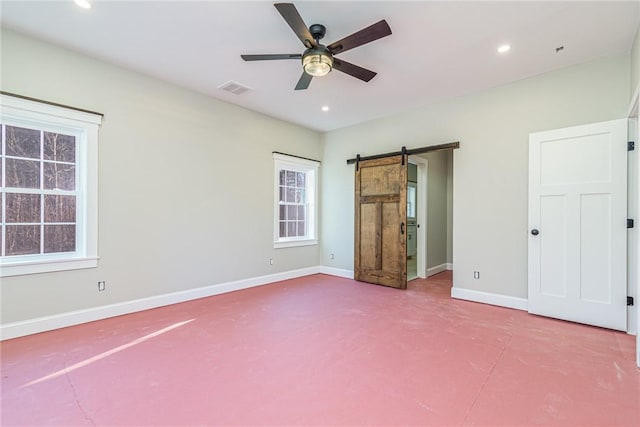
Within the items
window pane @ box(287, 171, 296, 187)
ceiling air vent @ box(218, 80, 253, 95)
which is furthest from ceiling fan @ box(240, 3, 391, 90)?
window pane @ box(287, 171, 296, 187)

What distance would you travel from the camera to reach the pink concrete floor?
1.71 m

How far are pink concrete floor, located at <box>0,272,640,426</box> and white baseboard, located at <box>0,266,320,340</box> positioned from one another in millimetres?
128

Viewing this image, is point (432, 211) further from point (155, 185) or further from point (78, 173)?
point (78, 173)

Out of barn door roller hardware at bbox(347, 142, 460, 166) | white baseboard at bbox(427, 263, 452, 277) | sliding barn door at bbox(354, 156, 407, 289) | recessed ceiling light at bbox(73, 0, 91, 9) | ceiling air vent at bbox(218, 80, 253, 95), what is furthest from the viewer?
white baseboard at bbox(427, 263, 452, 277)

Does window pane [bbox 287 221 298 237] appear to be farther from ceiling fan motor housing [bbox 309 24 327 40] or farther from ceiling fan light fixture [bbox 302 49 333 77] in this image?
ceiling fan motor housing [bbox 309 24 327 40]

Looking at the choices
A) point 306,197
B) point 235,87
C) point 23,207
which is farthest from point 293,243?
point 23,207

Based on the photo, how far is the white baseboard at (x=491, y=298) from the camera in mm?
3588

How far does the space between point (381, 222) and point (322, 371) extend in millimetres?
3149

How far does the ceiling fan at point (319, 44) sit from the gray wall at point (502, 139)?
6.55 feet

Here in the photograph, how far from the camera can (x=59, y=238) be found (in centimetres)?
309

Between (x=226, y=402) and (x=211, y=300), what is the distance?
2.35 m

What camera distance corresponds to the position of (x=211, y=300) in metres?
3.98

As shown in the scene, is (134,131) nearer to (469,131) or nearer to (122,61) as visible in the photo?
(122,61)

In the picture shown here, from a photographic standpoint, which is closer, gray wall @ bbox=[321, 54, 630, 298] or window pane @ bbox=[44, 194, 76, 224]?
window pane @ bbox=[44, 194, 76, 224]
